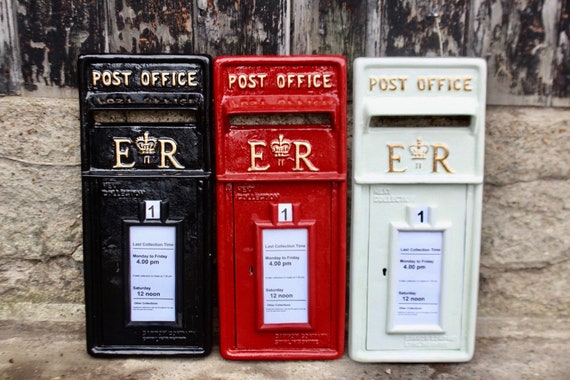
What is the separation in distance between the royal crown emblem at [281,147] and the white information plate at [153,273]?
1.49 ft

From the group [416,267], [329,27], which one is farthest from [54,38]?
[416,267]

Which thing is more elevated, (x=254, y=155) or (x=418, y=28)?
(x=418, y=28)

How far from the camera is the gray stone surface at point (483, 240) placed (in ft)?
7.09

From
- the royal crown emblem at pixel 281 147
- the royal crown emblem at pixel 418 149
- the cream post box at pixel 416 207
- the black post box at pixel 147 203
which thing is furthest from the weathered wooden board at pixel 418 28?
the black post box at pixel 147 203

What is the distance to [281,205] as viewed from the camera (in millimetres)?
1940

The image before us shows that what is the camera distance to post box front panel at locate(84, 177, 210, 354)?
76.9 inches

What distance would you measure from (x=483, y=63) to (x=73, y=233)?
1.69 meters

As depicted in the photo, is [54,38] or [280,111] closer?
[280,111]

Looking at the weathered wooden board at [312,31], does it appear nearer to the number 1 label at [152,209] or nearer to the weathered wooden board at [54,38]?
the weathered wooden board at [54,38]

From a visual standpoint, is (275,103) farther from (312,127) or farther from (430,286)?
(430,286)

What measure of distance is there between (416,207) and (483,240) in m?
0.47

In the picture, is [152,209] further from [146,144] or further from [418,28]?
[418,28]

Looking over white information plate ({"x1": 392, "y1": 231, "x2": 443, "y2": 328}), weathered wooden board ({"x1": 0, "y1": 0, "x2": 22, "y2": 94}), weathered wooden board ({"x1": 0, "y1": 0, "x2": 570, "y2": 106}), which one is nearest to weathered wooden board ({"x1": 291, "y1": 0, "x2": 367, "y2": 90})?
weathered wooden board ({"x1": 0, "y1": 0, "x2": 570, "y2": 106})

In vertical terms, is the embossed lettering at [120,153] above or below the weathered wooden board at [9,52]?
below
